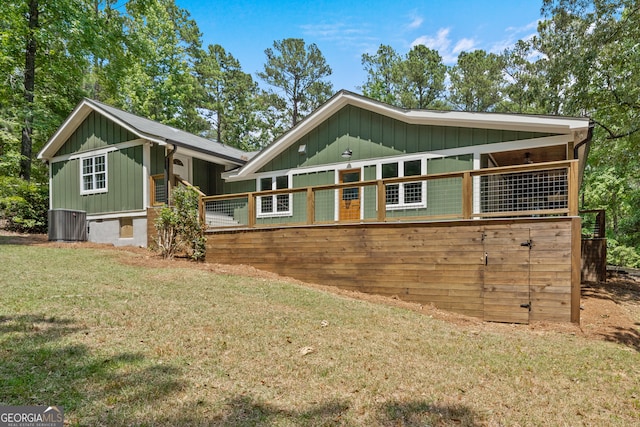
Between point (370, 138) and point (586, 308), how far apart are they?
662 cm

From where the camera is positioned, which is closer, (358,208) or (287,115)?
(358,208)

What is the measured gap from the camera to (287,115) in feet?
100

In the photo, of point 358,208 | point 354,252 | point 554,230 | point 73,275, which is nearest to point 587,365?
point 554,230

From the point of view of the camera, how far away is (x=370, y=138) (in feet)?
34.7

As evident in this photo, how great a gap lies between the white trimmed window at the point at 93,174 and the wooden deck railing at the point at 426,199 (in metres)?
6.29

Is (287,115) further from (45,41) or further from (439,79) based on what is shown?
(45,41)

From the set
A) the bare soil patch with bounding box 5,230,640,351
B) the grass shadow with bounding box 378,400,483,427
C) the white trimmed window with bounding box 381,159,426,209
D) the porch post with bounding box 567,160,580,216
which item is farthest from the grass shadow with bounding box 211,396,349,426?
the white trimmed window with bounding box 381,159,426,209

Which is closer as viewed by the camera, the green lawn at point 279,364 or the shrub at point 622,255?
the green lawn at point 279,364

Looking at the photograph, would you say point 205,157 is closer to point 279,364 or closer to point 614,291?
point 279,364

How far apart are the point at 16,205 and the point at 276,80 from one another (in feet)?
66.9

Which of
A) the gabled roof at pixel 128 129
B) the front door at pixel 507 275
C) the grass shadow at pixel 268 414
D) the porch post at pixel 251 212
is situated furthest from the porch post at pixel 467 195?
the gabled roof at pixel 128 129

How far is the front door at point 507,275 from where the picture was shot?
19.4ft

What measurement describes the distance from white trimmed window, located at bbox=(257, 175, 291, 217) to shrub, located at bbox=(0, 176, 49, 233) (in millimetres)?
9439

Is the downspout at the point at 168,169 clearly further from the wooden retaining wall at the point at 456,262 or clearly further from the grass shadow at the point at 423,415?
the grass shadow at the point at 423,415
